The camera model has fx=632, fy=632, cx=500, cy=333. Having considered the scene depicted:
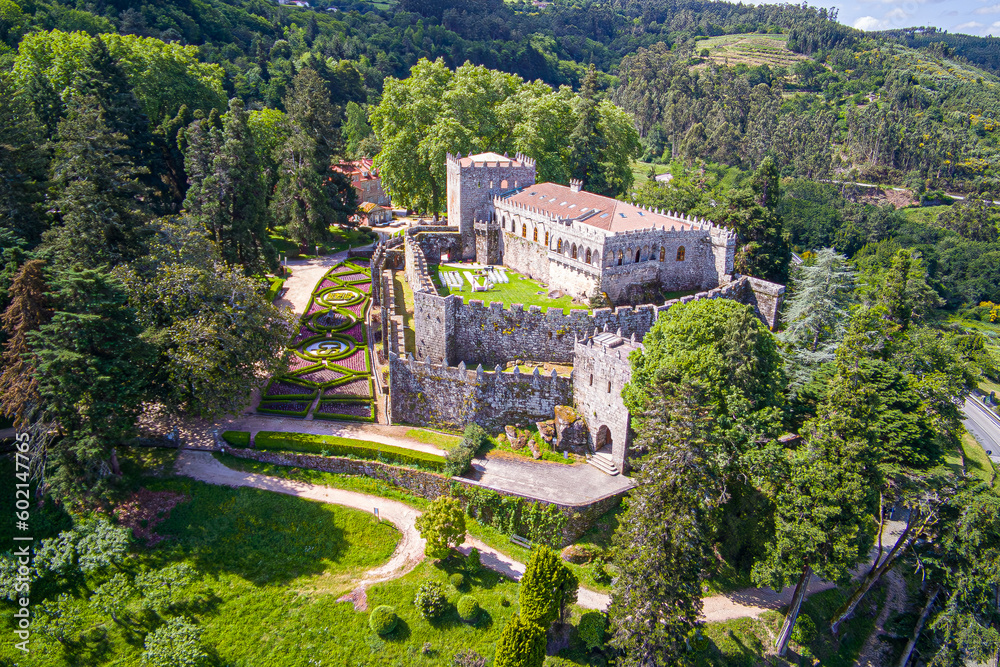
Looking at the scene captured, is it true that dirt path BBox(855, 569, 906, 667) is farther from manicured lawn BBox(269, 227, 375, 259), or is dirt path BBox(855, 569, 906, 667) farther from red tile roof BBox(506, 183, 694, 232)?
manicured lawn BBox(269, 227, 375, 259)

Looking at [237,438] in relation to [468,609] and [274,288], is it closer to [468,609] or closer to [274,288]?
[468,609]

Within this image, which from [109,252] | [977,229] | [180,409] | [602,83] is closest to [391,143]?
[109,252]

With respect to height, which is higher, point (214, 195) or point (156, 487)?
point (214, 195)

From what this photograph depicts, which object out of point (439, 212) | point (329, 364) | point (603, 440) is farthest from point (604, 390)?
point (439, 212)

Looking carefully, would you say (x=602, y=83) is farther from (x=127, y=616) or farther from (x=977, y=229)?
(x=127, y=616)

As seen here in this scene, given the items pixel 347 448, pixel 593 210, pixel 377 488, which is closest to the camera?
pixel 377 488

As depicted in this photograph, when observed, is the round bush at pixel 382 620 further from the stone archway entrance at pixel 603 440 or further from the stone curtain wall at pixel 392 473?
the stone archway entrance at pixel 603 440

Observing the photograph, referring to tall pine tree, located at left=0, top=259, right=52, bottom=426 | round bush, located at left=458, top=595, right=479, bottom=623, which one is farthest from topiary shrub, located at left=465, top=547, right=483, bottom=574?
tall pine tree, located at left=0, top=259, right=52, bottom=426
